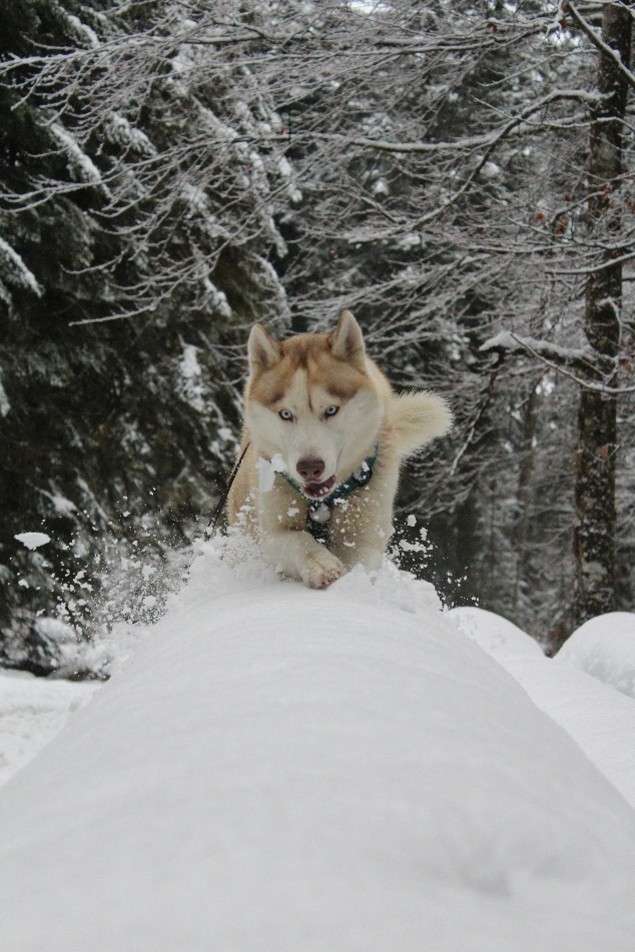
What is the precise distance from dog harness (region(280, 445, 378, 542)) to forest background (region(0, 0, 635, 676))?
238cm

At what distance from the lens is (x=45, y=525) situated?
781cm

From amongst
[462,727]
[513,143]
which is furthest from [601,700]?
[513,143]

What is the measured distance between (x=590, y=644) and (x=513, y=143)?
265 inches

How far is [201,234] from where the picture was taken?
10.0m

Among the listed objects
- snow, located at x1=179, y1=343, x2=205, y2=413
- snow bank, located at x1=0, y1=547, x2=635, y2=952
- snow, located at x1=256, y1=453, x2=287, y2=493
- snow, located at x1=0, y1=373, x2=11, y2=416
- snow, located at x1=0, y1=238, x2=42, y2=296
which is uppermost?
snow bank, located at x1=0, y1=547, x2=635, y2=952

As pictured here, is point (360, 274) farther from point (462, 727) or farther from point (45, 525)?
point (462, 727)

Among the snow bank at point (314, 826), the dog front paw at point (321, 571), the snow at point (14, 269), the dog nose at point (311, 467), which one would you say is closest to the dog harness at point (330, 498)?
the dog nose at point (311, 467)

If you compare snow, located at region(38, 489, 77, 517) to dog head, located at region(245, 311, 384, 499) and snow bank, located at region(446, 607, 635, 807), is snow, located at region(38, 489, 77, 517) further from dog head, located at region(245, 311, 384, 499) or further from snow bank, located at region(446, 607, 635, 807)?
dog head, located at region(245, 311, 384, 499)

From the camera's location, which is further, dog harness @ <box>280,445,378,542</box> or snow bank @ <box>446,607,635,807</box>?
dog harness @ <box>280,445,378,542</box>

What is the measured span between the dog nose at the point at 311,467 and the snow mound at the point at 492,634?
2.28m

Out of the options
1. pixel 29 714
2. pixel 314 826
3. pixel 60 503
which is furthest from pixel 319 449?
pixel 60 503

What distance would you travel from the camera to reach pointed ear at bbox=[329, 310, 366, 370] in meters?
4.30

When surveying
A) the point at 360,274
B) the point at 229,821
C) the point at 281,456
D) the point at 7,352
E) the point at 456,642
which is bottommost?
the point at 360,274

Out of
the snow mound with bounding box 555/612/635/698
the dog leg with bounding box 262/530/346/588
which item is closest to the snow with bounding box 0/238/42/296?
the dog leg with bounding box 262/530/346/588
